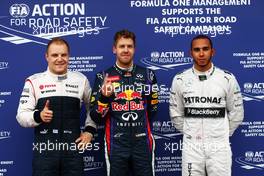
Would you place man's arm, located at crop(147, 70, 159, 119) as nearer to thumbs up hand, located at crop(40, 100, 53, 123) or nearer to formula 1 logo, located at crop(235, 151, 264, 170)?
thumbs up hand, located at crop(40, 100, 53, 123)

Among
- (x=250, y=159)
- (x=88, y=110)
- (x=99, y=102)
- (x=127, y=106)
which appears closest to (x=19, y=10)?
(x=88, y=110)

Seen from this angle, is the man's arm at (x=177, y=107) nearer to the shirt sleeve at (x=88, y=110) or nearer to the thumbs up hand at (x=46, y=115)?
the shirt sleeve at (x=88, y=110)

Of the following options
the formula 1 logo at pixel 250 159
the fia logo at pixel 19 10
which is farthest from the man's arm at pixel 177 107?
the fia logo at pixel 19 10

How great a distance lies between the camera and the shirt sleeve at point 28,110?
321 centimetres

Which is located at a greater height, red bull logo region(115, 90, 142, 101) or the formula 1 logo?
red bull logo region(115, 90, 142, 101)

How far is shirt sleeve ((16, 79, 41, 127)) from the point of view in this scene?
3205 millimetres

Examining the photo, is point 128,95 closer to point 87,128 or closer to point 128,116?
point 128,116

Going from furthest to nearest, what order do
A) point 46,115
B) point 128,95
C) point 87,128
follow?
point 87,128, point 128,95, point 46,115

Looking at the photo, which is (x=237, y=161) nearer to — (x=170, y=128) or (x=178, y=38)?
(x=170, y=128)

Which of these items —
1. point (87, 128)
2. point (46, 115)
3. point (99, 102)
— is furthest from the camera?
point (87, 128)

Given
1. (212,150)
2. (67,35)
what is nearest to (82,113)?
(67,35)

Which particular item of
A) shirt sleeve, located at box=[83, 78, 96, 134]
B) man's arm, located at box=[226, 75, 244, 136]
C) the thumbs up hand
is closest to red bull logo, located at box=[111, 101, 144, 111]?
shirt sleeve, located at box=[83, 78, 96, 134]

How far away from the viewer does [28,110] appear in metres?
3.31

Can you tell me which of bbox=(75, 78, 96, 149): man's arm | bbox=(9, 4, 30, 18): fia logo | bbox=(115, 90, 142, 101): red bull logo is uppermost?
bbox=(9, 4, 30, 18): fia logo
